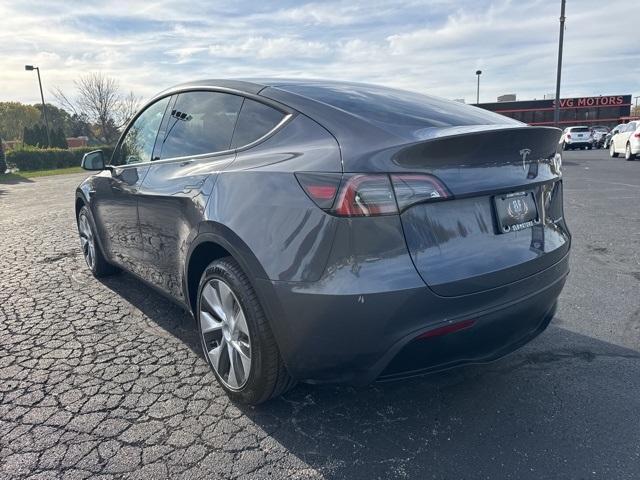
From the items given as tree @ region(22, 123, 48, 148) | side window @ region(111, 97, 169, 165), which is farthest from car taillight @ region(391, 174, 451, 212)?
tree @ region(22, 123, 48, 148)

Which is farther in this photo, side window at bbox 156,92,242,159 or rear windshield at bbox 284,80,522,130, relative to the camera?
side window at bbox 156,92,242,159

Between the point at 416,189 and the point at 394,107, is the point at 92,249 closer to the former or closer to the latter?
the point at 394,107

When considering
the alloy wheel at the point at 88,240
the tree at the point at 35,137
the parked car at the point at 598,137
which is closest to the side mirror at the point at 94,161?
the alloy wheel at the point at 88,240

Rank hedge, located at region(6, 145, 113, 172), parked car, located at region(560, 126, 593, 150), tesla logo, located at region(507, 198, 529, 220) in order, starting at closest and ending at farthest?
tesla logo, located at region(507, 198, 529, 220), hedge, located at region(6, 145, 113, 172), parked car, located at region(560, 126, 593, 150)

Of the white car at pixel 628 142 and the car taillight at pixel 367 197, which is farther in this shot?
the white car at pixel 628 142

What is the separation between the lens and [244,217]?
2.39 metres

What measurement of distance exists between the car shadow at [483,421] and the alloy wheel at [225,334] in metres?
0.23

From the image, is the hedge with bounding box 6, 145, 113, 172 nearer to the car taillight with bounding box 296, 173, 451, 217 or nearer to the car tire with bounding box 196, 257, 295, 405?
the car tire with bounding box 196, 257, 295, 405

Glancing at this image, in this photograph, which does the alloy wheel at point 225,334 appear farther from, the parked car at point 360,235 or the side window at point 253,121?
the side window at point 253,121

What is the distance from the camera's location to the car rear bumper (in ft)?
6.68

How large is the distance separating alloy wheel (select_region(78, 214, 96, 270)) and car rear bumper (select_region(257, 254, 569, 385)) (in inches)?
127

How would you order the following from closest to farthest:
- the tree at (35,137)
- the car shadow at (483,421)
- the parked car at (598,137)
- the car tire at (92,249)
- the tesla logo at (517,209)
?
1. the car shadow at (483,421)
2. the tesla logo at (517,209)
3. the car tire at (92,249)
4. the parked car at (598,137)
5. the tree at (35,137)

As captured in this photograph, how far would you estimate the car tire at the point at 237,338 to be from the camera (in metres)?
2.37

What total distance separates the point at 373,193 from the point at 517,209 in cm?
81
